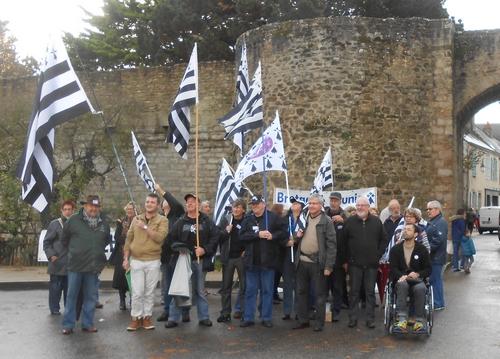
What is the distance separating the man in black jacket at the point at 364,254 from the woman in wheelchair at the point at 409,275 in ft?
1.03

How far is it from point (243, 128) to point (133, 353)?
16.7 ft

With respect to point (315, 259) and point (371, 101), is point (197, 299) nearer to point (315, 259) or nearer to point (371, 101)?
point (315, 259)

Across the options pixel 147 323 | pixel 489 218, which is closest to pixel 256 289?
pixel 147 323

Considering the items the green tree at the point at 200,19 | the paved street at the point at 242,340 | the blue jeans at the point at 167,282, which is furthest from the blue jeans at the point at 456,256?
the green tree at the point at 200,19

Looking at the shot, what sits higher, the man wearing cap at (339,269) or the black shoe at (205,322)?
the man wearing cap at (339,269)

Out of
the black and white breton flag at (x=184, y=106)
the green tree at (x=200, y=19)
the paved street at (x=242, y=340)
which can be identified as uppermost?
the green tree at (x=200, y=19)

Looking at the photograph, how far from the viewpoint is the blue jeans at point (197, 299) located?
8852 mm

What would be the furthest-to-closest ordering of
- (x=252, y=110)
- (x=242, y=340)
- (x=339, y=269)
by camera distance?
(x=252, y=110) < (x=339, y=269) < (x=242, y=340)

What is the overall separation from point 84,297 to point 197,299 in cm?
139

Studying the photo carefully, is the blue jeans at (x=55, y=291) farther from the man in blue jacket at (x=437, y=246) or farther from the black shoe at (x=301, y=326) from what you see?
the man in blue jacket at (x=437, y=246)

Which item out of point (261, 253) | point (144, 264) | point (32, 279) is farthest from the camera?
point (32, 279)

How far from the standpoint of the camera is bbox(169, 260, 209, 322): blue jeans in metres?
8.85

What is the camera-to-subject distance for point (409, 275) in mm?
8352

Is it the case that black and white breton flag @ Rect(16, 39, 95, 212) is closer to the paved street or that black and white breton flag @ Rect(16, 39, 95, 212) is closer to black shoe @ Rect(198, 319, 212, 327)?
the paved street
